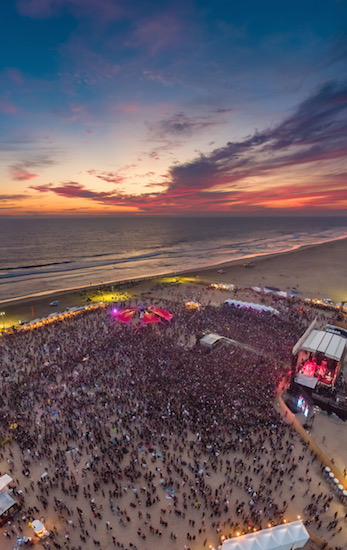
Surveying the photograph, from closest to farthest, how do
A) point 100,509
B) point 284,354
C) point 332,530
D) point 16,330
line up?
point 332,530 → point 100,509 → point 284,354 → point 16,330

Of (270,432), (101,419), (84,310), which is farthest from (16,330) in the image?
(270,432)

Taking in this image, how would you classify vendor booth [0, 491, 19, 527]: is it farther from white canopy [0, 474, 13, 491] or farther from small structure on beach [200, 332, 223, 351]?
small structure on beach [200, 332, 223, 351]

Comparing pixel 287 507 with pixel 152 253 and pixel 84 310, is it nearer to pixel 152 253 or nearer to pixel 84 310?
pixel 84 310

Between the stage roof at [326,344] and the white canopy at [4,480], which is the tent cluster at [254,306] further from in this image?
the white canopy at [4,480]

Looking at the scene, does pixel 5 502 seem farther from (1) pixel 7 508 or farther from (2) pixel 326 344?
(2) pixel 326 344

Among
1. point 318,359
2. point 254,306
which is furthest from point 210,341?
point 254,306

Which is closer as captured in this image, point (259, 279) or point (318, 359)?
point (318, 359)
